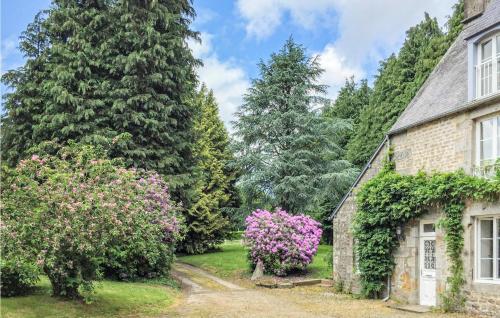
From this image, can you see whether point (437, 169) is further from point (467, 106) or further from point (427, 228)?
point (467, 106)

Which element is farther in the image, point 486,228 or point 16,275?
point 486,228

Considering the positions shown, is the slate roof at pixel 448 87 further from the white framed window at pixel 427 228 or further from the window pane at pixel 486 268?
the window pane at pixel 486 268

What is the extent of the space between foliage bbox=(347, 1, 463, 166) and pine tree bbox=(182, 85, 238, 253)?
8981mm

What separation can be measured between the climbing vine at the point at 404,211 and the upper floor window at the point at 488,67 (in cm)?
243

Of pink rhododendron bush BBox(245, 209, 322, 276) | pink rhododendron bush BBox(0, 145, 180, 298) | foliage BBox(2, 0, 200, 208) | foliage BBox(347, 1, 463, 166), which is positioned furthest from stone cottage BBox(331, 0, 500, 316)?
foliage BBox(347, 1, 463, 166)

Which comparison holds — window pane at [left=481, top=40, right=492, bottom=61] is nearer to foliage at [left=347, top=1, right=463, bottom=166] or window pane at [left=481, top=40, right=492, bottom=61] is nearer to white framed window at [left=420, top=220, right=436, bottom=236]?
white framed window at [left=420, top=220, right=436, bottom=236]

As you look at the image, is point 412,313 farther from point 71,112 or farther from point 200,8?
point 200,8

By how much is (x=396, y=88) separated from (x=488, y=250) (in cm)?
1989

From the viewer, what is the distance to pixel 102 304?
13906mm

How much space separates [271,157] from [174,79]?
875cm

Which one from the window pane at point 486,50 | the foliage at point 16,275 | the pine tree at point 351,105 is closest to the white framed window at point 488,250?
the window pane at point 486,50

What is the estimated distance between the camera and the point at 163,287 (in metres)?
18.9

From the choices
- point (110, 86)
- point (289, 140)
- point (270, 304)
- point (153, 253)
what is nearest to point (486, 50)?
point (270, 304)

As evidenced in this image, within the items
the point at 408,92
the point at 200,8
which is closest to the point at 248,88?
the point at 200,8
